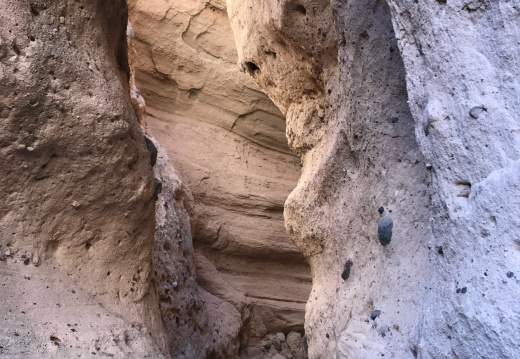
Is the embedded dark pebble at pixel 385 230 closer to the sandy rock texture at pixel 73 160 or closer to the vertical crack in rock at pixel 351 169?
the vertical crack in rock at pixel 351 169

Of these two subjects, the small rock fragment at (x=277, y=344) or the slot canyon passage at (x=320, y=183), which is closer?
the slot canyon passage at (x=320, y=183)

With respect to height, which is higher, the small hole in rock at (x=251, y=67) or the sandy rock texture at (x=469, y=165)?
the sandy rock texture at (x=469, y=165)

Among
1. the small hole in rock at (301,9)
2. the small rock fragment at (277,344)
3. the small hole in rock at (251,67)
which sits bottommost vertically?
the small rock fragment at (277,344)

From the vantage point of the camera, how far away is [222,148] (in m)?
4.61

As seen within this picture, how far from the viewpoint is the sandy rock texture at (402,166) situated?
130 centimetres

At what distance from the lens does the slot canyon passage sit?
1.35 m

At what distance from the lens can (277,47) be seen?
3143 mm

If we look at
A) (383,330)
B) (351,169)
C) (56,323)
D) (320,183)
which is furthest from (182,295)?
(383,330)

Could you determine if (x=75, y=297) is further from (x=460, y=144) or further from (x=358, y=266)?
(x=460, y=144)

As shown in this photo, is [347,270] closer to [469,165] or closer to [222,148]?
[469,165]

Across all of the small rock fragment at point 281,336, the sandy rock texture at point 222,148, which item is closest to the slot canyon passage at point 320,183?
the sandy rock texture at point 222,148

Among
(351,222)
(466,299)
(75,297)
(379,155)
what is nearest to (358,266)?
(351,222)

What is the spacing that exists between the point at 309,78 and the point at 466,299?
1.93 meters

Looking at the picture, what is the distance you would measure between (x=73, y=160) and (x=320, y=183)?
1224mm
